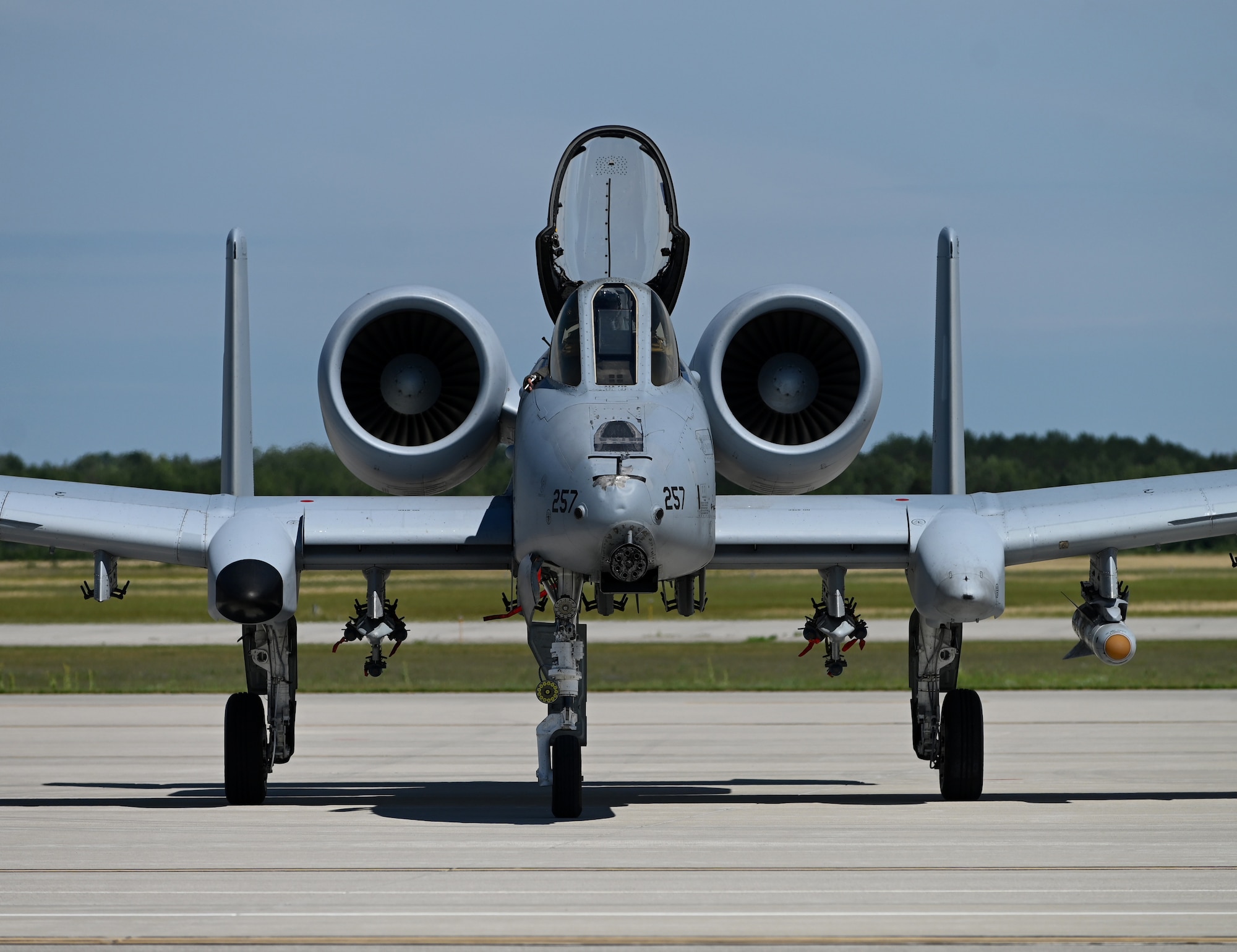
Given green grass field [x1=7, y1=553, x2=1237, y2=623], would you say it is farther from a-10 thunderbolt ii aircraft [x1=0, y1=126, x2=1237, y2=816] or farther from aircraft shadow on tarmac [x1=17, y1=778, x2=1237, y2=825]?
a-10 thunderbolt ii aircraft [x1=0, y1=126, x2=1237, y2=816]

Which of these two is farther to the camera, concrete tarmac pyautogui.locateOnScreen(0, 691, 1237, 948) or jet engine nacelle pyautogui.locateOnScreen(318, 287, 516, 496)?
jet engine nacelle pyautogui.locateOnScreen(318, 287, 516, 496)

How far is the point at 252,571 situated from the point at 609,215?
4.53m

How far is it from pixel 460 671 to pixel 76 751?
51.1ft

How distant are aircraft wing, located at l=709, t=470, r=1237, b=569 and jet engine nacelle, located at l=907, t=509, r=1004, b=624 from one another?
30 cm

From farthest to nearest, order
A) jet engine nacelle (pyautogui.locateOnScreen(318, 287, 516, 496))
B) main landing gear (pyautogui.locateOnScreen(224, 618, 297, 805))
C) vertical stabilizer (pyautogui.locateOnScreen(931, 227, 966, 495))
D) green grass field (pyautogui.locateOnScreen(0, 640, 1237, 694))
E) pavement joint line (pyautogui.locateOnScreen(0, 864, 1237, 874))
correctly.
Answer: green grass field (pyautogui.locateOnScreen(0, 640, 1237, 694)), vertical stabilizer (pyautogui.locateOnScreen(931, 227, 966, 495)), jet engine nacelle (pyautogui.locateOnScreen(318, 287, 516, 496)), main landing gear (pyautogui.locateOnScreen(224, 618, 297, 805)), pavement joint line (pyautogui.locateOnScreen(0, 864, 1237, 874))

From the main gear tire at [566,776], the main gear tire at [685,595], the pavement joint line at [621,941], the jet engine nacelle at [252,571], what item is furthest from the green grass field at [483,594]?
the pavement joint line at [621,941]

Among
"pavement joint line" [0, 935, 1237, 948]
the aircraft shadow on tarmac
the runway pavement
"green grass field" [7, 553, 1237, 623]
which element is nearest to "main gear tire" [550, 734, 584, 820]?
the aircraft shadow on tarmac

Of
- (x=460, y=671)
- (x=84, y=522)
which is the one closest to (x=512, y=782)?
(x=84, y=522)

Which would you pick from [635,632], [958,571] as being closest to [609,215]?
[958,571]

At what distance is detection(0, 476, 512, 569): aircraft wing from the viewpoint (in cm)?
1341

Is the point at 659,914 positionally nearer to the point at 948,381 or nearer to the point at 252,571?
the point at 252,571

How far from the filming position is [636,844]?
37.1 ft

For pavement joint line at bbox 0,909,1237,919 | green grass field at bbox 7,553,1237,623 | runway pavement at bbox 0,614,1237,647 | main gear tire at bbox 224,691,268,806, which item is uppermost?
green grass field at bbox 7,553,1237,623

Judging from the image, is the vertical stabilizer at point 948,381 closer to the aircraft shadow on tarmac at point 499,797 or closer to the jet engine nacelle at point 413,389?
the aircraft shadow on tarmac at point 499,797
